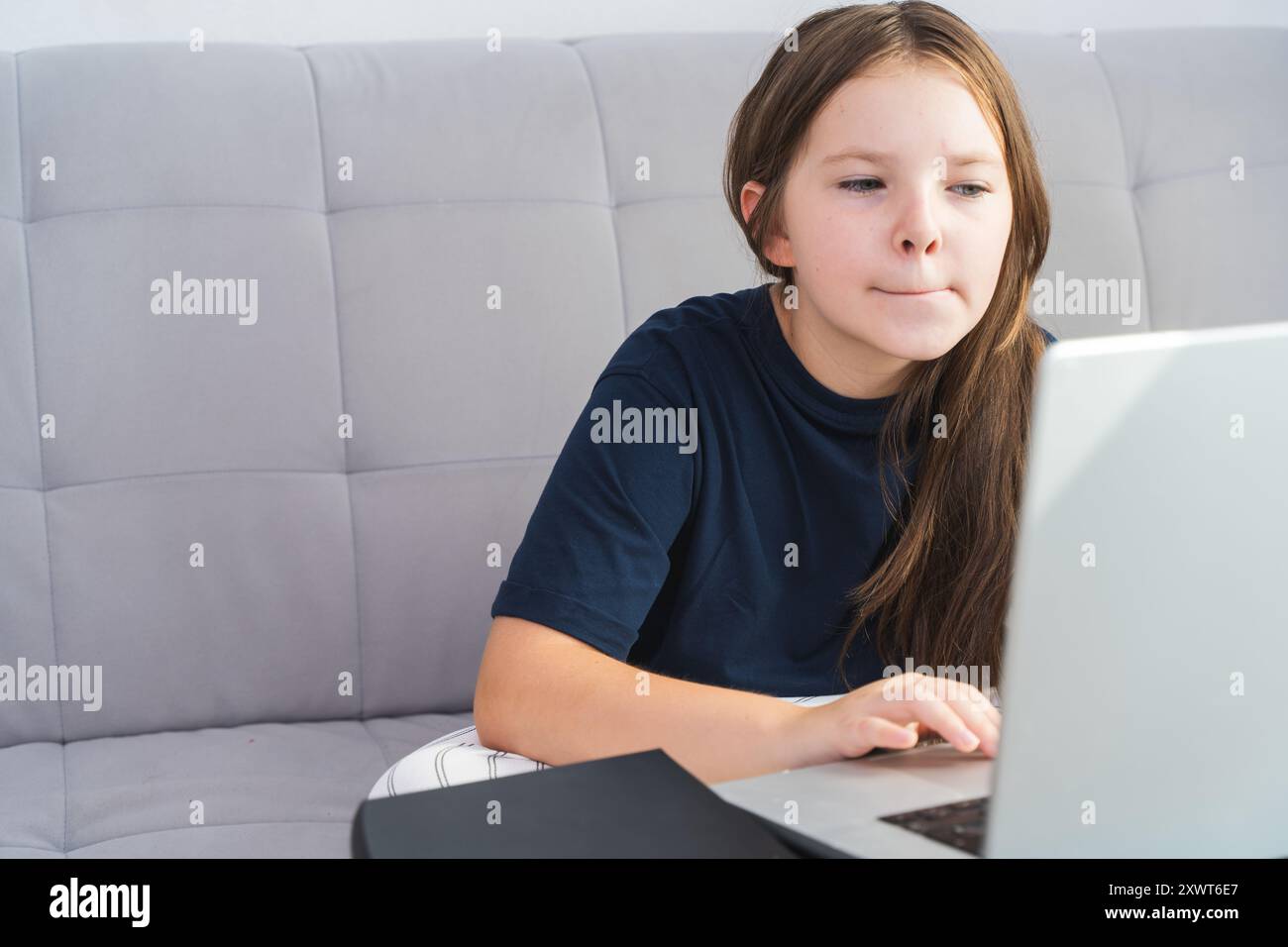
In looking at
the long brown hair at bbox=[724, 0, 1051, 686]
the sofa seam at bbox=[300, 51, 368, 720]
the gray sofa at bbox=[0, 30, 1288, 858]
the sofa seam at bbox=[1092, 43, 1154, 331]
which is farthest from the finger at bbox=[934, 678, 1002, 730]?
the sofa seam at bbox=[1092, 43, 1154, 331]

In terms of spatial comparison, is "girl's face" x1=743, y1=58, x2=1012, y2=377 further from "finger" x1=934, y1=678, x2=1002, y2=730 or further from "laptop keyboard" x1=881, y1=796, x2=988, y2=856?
"laptop keyboard" x1=881, y1=796, x2=988, y2=856

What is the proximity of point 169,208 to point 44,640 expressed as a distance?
463 millimetres

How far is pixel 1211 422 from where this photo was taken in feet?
1.59

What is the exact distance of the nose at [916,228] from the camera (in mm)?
977

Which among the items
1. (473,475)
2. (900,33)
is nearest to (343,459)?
(473,475)

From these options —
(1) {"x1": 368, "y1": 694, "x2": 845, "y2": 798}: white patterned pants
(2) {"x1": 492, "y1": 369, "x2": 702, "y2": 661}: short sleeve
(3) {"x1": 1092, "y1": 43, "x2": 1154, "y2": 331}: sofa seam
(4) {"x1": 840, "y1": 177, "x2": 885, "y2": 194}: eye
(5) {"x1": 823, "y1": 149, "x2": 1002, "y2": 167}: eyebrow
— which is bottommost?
(1) {"x1": 368, "y1": 694, "x2": 845, "y2": 798}: white patterned pants

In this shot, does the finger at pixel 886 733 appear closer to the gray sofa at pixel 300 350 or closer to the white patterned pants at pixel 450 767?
the white patterned pants at pixel 450 767

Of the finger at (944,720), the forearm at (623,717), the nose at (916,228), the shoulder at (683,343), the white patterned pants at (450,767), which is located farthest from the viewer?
the shoulder at (683,343)

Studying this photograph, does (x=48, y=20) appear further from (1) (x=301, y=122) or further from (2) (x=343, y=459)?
(2) (x=343, y=459)

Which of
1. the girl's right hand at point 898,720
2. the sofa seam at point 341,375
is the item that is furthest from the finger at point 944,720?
the sofa seam at point 341,375

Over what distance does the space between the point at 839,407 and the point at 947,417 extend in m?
0.09

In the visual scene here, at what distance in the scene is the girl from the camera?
3.27 ft

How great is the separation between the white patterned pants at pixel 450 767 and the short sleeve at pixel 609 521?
0.31 ft

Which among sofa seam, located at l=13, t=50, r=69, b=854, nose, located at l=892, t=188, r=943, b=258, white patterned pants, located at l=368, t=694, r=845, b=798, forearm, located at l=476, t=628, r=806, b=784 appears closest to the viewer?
forearm, located at l=476, t=628, r=806, b=784
